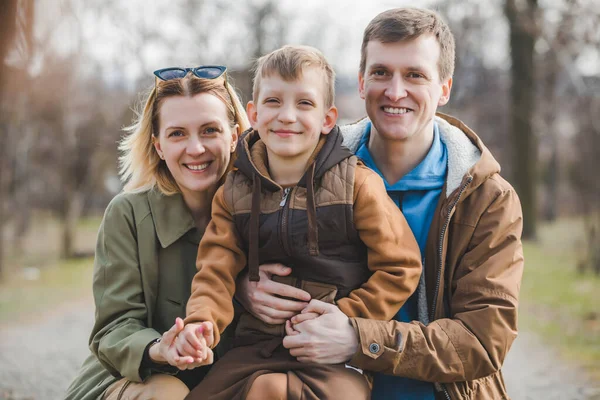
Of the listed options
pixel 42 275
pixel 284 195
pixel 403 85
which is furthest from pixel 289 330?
pixel 42 275

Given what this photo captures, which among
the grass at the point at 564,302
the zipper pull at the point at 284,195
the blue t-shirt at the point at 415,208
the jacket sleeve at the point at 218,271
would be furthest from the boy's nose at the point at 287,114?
the grass at the point at 564,302

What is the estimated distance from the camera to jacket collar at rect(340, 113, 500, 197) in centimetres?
295

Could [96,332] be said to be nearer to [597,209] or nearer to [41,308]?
[41,308]

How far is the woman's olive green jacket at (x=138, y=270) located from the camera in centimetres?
307

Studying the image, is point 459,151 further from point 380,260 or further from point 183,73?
point 183,73

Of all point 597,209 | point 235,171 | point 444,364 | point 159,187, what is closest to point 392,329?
point 444,364

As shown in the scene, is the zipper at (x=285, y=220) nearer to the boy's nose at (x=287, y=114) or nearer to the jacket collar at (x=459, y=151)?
the boy's nose at (x=287, y=114)

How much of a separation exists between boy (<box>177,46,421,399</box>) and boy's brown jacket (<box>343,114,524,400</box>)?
5.4 inches

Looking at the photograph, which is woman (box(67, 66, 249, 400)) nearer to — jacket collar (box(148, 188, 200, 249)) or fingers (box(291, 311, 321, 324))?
jacket collar (box(148, 188, 200, 249))

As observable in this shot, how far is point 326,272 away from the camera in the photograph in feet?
9.03

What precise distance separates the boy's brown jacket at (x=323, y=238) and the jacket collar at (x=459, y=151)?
35 cm

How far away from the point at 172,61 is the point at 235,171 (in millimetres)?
13245

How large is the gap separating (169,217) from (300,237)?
0.76 metres

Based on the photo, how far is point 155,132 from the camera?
3332 mm
